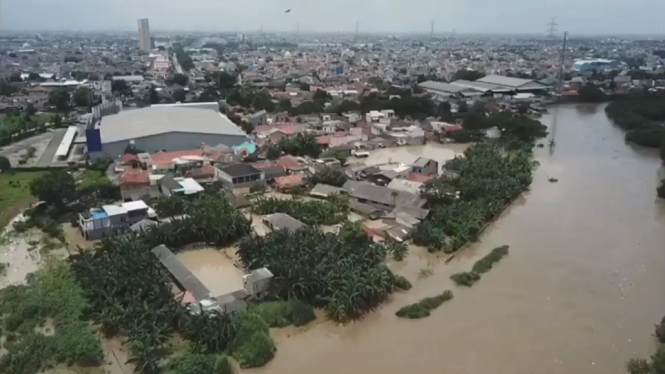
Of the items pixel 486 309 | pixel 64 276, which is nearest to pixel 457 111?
pixel 486 309

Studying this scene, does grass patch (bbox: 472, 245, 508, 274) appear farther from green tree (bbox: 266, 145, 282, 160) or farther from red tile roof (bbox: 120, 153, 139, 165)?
red tile roof (bbox: 120, 153, 139, 165)

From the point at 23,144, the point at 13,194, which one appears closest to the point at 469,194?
the point at 13,194

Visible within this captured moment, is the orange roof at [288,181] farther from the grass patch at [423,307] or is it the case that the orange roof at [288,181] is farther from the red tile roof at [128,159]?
the grass patch at [423,307]

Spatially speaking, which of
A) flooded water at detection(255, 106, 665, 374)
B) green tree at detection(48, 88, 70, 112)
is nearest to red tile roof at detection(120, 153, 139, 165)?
flooded water at detection(255, 106, 665, 374)

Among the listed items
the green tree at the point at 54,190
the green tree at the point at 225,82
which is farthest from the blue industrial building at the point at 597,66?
the green tree at the point at 54,190

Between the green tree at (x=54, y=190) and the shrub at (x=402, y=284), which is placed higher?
the green tree at (x=54, y=190)

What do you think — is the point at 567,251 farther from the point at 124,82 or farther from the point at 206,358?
the point at 124,82
